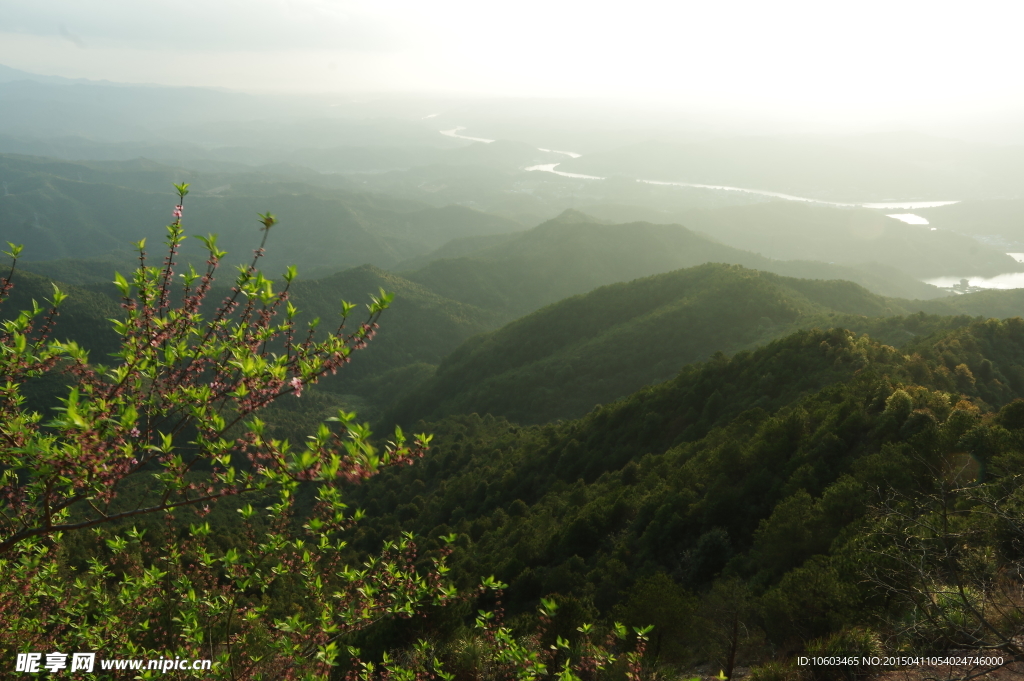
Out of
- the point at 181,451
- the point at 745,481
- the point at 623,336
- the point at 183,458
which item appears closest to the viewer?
the point at 183,458

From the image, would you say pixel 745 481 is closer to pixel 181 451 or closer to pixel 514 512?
pixel 514 512

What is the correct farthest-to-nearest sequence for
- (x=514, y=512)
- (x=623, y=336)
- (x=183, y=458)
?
(x=623, y=336) < (x=514, y=512) < (x=183, y=458)

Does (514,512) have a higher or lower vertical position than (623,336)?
lower

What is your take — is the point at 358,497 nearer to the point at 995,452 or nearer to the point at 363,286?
the point at 995,452

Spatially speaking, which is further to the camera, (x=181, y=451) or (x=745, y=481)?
(x=745, y=481)

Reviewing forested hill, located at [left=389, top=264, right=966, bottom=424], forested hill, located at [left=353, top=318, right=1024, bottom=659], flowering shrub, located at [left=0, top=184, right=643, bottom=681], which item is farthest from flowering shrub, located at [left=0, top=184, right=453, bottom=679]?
forested hill, located at [left=389, top=264, right=966, bottom=424]

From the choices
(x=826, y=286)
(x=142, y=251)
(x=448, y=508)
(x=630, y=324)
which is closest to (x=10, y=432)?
(x=142, y=251)

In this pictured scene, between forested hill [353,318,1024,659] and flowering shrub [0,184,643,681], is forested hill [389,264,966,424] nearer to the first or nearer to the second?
forested hill [353,318,1024,659]

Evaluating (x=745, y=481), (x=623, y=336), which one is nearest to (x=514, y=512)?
(x=745, y=481)
